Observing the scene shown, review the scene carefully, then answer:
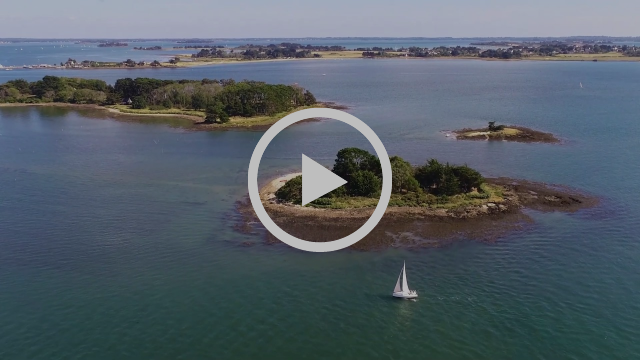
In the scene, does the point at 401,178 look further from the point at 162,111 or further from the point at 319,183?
the point at 162,111

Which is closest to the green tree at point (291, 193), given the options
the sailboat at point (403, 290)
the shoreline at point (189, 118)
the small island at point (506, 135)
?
the sailboat at point (403, 290)

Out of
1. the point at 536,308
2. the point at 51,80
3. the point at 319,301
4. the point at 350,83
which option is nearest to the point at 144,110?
the point at 51,80

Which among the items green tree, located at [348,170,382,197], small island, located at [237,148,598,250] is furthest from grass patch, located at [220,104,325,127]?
green tree, located at [348,170,382,197]

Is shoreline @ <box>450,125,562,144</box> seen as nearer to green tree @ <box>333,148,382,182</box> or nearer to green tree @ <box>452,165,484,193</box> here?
green tree @ <box>452,165,484,193</box>

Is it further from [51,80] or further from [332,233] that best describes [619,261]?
[51,80]

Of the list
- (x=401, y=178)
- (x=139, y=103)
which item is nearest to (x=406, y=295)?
(x=401, y=178)

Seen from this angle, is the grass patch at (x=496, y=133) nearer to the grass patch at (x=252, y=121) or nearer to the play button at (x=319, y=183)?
the grass patch at (x=252, y=121)

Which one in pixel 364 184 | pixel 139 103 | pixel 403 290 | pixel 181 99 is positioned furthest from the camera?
pixel 181 99

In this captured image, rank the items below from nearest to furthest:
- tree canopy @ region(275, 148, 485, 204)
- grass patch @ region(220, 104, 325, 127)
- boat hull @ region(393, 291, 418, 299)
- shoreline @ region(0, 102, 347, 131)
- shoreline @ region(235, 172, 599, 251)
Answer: boat hull @ region(393, 291, 418, 299) < shoreline @ region(235, 172, 599, 251) < tree canopy @ region(275, 148, 485, 204) < shoreline @ region(0, 102, 347, 131) < grass patch @ region(220, 104, 325, 127)
